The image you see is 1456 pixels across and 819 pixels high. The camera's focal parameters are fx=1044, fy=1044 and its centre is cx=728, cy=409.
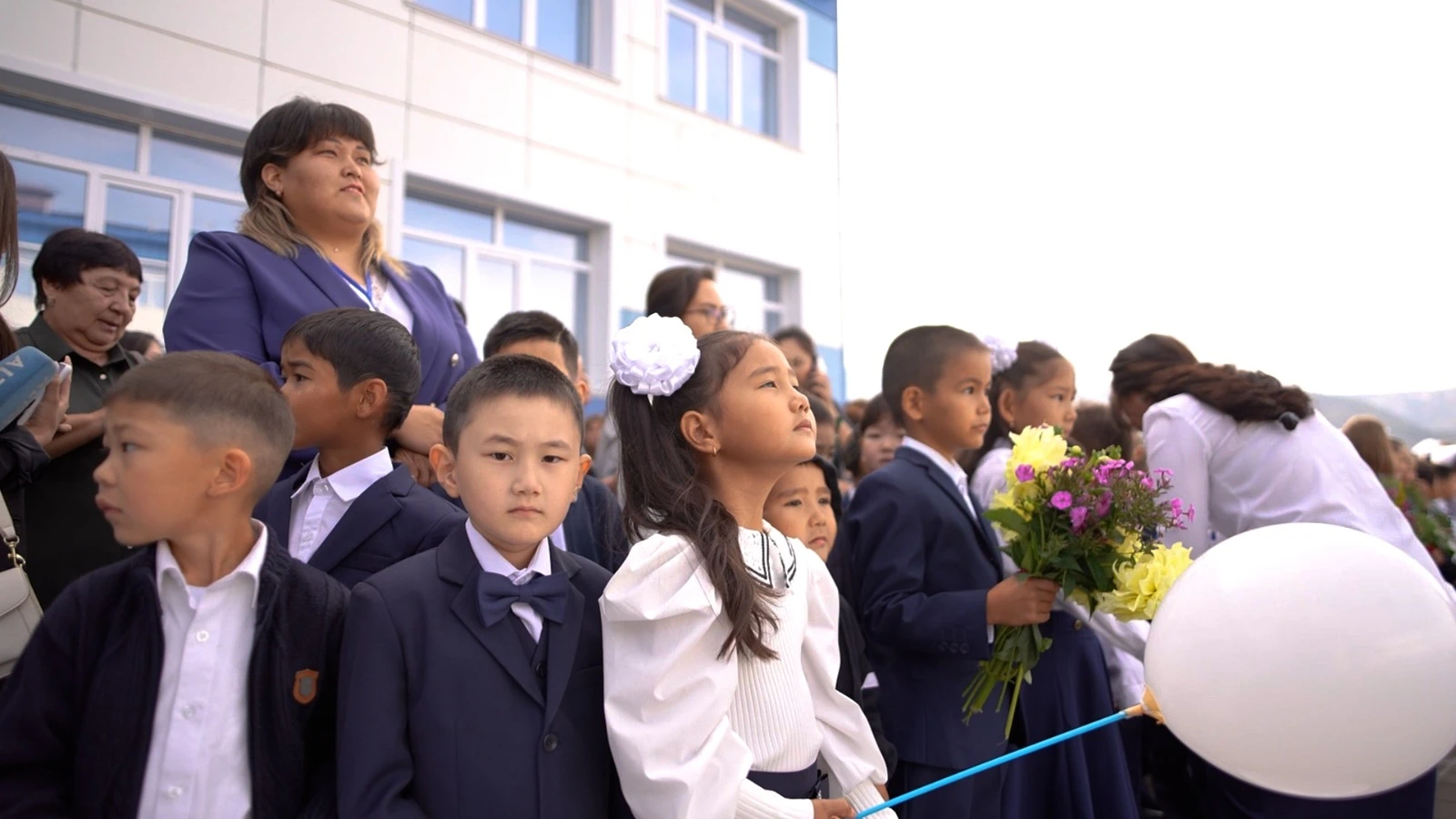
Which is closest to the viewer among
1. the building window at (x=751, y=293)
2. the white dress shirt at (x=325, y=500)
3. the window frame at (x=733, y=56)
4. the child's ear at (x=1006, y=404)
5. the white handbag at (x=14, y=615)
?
the white handbag at (x=14, y=615)

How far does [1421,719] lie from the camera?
67.5 inches

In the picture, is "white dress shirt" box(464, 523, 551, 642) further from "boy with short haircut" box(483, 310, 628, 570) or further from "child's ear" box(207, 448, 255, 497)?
"boy with short haircut" box(483, 310, 628, 570)

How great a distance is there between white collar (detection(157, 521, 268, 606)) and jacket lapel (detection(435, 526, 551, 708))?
28 centimetres

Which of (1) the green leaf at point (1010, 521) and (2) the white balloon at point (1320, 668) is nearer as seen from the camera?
(2) the white balloon at point (1320, 668)

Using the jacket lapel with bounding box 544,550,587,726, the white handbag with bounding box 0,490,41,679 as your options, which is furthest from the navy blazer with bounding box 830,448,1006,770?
the white handbag with bounding box 0,490,41,679

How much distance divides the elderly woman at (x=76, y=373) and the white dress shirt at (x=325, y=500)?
76 centimetres

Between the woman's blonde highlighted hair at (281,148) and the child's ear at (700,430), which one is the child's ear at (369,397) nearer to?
the woman's blonde highlighted hair at (281,148)

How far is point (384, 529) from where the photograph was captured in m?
2.02

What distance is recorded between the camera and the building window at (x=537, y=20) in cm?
891

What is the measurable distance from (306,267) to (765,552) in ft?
4.14

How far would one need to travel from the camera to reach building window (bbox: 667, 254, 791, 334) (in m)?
11.2

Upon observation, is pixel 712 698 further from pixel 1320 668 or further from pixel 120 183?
pixel 120 183

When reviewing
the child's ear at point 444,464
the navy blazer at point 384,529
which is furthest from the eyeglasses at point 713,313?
the child's ear at point 444,464

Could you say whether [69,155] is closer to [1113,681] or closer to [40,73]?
[40,73]
